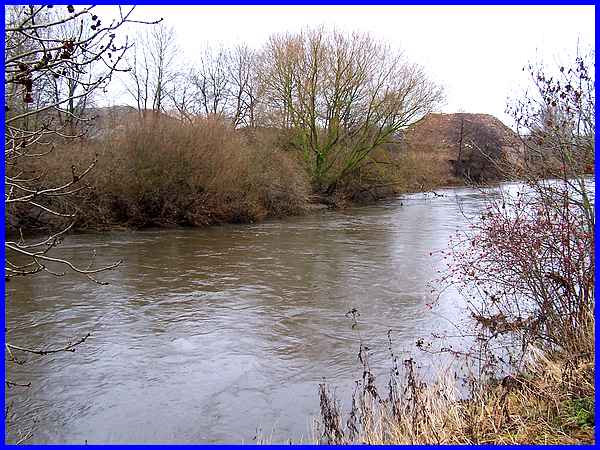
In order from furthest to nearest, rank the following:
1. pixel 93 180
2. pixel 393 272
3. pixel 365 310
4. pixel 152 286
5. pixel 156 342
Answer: pixel 93 180 → pixel 393 272 → pixel 152 286 → pixel 365 310 → pixel 156 342

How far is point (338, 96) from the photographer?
2942cm

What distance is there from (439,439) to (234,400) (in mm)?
2898

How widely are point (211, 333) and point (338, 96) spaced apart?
73.1ft

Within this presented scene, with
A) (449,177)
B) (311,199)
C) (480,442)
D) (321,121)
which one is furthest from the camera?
(449,177)

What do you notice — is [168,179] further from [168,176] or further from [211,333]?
[211,333]

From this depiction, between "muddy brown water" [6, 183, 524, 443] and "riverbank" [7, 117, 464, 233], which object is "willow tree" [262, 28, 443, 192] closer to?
"riverbank" [7, 117, 464, 233]

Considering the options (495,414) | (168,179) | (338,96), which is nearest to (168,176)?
(168,179)

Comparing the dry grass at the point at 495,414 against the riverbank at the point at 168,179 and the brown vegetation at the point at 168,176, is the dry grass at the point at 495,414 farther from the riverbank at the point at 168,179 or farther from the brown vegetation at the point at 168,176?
the brown vegetation at the point at 168,176

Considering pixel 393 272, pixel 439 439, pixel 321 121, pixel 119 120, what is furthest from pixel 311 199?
pixel 439 439

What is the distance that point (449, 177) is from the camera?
139 ft

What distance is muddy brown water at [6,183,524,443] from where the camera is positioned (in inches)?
243

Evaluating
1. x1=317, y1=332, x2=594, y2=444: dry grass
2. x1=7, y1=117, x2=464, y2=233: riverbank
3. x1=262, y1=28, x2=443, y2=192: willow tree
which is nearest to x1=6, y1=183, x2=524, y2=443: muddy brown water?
x1=317, y1=332, x2=594, y2=444: dry grass

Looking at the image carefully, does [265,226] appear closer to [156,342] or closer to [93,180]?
[93,180]

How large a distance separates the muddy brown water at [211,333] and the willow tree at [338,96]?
1397cm
